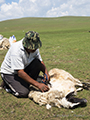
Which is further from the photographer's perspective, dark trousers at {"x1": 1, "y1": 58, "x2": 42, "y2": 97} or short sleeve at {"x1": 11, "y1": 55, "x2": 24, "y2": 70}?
dark trousers at {"x1": 1, "y1": 58, "x2": 42, "y2": 97}

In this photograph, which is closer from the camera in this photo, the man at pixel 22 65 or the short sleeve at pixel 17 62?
the man at pixel 22 65

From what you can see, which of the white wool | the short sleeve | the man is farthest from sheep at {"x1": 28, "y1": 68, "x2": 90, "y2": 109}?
the short sleeve

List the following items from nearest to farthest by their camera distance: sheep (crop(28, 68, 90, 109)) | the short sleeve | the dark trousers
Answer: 1. sheep (crop(28, 68, 90, 109))
2. the short sleeve
3. the dark trousers

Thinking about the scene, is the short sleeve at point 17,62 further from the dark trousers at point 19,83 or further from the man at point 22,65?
the dark trousers at point 19,83

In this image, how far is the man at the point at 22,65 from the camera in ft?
11.4

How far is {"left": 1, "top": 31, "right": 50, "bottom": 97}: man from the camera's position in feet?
11.4

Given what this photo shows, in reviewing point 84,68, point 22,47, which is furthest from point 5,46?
point 22,47

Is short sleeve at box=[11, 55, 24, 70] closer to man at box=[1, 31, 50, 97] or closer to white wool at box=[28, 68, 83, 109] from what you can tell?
man at box=[1, 31, 50, 97]

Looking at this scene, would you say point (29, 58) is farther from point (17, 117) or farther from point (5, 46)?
point (5, 46)

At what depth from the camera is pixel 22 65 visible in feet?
11.9

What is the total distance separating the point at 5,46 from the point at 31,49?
8.49m

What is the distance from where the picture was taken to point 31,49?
11.4ft

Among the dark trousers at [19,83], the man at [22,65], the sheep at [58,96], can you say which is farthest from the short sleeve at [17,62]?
the sheep at [58,96]

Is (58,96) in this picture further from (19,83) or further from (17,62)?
(17,62)
